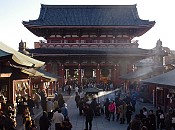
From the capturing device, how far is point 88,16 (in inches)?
2050

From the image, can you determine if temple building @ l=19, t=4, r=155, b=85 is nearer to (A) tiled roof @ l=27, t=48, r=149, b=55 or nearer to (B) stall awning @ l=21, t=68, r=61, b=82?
(A) tiled roof @ l=27, t=48, r=149, b=55

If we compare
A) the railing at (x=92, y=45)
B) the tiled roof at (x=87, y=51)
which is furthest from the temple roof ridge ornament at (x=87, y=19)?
the tiled roof at (x=87, y=51)

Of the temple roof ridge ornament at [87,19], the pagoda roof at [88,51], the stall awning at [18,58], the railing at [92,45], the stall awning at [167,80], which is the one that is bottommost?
the stall awning at [167,80]

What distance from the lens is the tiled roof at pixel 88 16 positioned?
4753cm

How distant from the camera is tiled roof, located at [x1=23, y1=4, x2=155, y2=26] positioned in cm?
4753

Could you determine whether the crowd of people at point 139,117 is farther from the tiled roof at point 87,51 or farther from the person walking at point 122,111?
the tiled roof at point 87,51

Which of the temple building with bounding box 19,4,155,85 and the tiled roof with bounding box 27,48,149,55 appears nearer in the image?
the tiled roof with bounding box 27,48,149,55

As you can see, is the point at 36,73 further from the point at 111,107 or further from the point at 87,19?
the point at 87,19

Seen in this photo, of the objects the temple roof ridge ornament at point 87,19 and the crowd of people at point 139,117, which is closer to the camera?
the crowd of people at point 139,117

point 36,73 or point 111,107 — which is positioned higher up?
point 36,73

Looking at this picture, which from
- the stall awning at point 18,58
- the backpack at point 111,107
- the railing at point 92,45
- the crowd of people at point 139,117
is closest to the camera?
the crowd of people at point 139,117

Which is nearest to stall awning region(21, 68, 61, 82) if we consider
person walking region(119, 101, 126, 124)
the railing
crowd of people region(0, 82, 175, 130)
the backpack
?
crowd of people region(0, 82, 175, 130)

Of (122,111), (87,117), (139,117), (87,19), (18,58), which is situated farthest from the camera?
(87,19)

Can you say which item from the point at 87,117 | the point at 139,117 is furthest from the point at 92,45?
the point at 139,117
